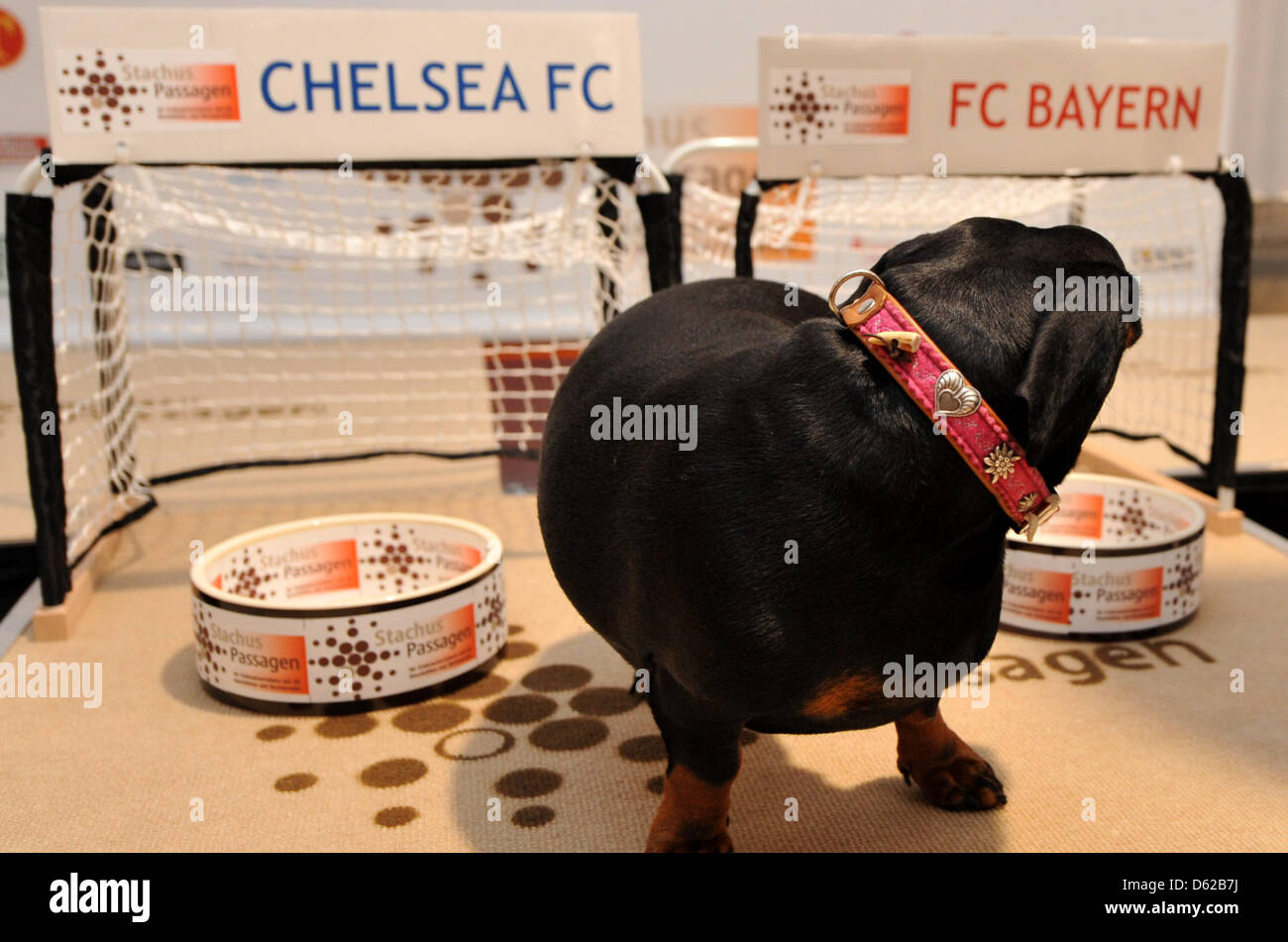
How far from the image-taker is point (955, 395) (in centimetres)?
81

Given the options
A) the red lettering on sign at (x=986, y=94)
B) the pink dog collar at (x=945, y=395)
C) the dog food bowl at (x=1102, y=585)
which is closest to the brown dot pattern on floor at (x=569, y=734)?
the dog food bowl at (x=1102, y=585)

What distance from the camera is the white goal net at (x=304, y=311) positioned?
213cm

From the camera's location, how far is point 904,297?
84 centimetres

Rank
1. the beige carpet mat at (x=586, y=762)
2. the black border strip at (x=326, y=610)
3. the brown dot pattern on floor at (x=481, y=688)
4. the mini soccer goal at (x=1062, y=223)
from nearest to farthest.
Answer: the beige carpet mat at (x=586, y=762)
the black border strip at (x=326, y=610)
the brown dot pattern on floor at (x=481, y=688)
the mini soccer goal at (x=1062, y=223)

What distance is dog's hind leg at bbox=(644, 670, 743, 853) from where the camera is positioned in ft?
3.38

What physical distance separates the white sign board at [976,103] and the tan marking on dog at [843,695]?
1127 millimetres

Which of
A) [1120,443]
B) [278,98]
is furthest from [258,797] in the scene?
[1120,443]

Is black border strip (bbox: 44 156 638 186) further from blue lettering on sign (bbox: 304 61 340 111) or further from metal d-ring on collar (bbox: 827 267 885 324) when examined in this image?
metal d-ring on collar (bbox: 827 267 885 324)

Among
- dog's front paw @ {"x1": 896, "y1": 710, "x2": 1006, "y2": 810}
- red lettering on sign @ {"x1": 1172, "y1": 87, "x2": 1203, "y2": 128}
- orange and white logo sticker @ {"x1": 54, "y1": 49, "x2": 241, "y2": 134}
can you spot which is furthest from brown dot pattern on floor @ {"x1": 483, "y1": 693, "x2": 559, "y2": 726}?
red lettering on sign @ {"x1": 1172, "y1": 87, "x2": 1203, "y2": 128}

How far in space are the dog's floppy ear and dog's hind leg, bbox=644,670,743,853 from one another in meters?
0.38

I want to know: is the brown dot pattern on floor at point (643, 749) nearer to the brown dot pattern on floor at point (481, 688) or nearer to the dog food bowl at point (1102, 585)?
the brown dot pattern on floor at point (481, 688)

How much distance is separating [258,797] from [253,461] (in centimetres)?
117

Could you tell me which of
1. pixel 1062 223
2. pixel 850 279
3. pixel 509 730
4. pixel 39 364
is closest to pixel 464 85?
pixel 39 364

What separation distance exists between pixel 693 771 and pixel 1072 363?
20.7 inches
